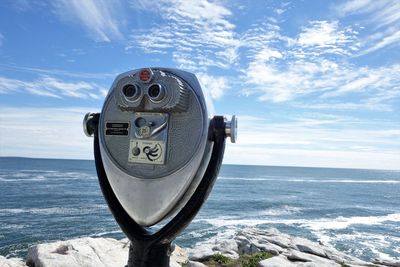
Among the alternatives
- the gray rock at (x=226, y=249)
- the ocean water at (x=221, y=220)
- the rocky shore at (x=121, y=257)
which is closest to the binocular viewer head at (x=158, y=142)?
the rocky shore at (x=121, y=257)

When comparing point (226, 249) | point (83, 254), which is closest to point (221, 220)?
point (226, 249)

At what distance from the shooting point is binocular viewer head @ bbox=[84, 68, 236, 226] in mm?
2283

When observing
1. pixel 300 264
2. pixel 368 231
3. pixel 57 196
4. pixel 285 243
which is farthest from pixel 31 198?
pixel 300 264

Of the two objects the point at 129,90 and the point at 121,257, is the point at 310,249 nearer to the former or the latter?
the point at 121,257

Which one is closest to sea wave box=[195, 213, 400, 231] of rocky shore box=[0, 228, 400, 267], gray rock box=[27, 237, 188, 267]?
gray rock box=[27, 237, 188, 267]

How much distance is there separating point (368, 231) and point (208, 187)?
97.4 feet

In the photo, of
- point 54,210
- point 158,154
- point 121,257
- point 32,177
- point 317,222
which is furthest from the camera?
point 32,177

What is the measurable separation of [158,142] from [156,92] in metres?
0.28

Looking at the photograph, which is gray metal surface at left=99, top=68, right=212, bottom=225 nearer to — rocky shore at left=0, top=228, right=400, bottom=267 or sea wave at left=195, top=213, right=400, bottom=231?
rocky shore at left=0, top=228, right=400, bottom=267

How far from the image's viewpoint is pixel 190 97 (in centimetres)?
235

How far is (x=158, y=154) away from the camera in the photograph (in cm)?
230

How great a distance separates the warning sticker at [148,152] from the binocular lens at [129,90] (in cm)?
26

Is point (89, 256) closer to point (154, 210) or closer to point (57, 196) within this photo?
point (154, 210)

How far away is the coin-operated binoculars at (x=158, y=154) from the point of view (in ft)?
7.51
